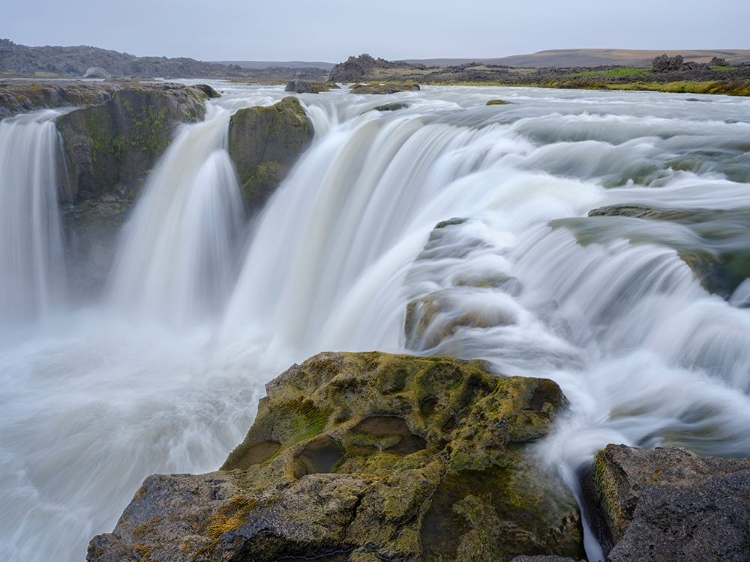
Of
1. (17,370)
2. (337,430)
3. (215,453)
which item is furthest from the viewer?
(17,370)

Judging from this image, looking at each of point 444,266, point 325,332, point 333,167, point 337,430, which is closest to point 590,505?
point 337,430

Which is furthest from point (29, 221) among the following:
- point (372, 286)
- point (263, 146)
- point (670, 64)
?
point (670, 64)

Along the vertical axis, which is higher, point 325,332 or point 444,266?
point 444,266

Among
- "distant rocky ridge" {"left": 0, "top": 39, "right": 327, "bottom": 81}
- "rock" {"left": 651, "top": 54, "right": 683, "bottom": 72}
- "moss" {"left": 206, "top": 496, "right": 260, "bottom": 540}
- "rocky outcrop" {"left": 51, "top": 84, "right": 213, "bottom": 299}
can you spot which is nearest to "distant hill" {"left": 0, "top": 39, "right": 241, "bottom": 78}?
"distant rocky ridge" {"left": 0, "top": 39, "right": 327, "bottom": 81}

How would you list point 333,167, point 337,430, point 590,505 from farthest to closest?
1. point 333,167
2. point 337,430
3. point 590,505

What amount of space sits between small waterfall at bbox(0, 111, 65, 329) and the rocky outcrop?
331mm

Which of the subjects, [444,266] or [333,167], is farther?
[333,167]

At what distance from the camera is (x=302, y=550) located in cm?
318

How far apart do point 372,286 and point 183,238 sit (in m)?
7.57

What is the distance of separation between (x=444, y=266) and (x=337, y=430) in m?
3.61

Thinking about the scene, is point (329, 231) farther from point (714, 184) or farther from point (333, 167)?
point (714, 184)

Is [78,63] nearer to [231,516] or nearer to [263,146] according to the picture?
[263,146]

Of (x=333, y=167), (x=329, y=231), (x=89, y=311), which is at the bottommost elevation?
(x=89, y=311)

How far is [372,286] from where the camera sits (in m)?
8.55
